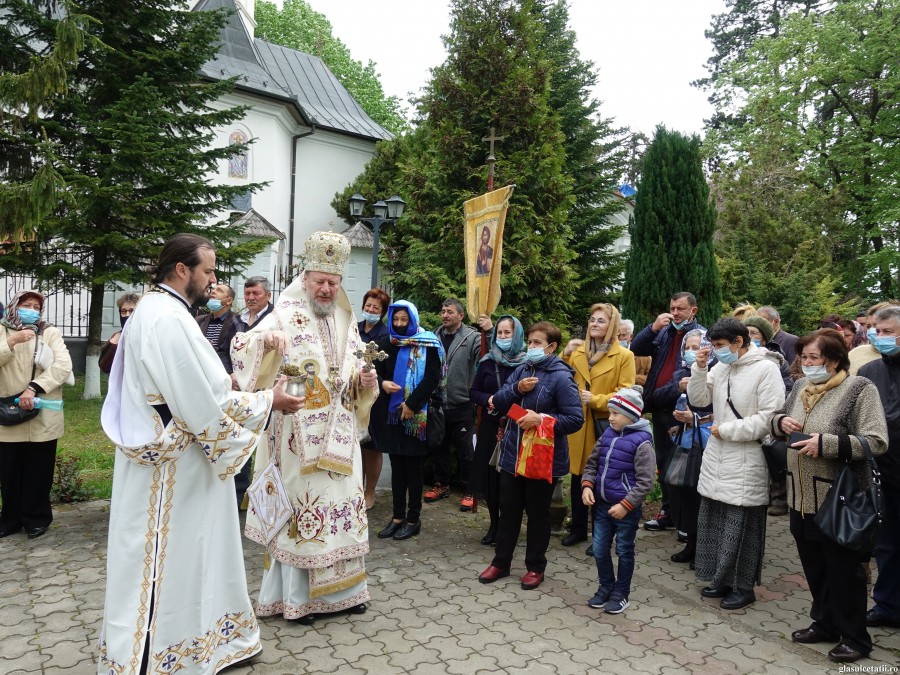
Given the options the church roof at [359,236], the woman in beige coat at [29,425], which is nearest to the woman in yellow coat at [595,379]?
the woman in beige coat at [29,425]

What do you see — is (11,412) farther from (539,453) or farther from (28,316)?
(539,453)

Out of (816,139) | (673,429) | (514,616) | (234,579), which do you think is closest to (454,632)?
(514,616)

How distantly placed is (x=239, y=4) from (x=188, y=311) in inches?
1141

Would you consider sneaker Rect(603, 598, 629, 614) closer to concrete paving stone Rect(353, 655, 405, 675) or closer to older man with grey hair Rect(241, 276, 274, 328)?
concrete paving stone Rect(353, 655, 405, 675)

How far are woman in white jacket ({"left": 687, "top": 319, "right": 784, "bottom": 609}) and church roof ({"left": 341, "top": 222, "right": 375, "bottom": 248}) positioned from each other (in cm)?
1935

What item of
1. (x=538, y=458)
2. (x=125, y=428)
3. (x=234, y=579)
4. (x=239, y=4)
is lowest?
(x=234, y=579)

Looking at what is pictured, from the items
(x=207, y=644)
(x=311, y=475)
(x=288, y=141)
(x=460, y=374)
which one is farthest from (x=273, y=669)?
(x=288, y=141)

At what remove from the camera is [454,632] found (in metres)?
4.20

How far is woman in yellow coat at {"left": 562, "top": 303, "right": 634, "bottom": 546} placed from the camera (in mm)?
5840

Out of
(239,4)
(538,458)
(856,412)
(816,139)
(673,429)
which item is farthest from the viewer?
(239,4)

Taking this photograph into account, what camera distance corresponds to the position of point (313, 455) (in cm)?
429

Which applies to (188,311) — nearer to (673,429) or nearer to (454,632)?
(454,632)

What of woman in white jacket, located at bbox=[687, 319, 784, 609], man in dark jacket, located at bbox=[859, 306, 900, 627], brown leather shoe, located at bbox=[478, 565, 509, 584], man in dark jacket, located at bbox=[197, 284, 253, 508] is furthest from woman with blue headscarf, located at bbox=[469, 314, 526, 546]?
man in dark jacket, located at bbox=[859, 306, 900, 627]

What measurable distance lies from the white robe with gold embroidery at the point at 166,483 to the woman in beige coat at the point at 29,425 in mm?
2930
